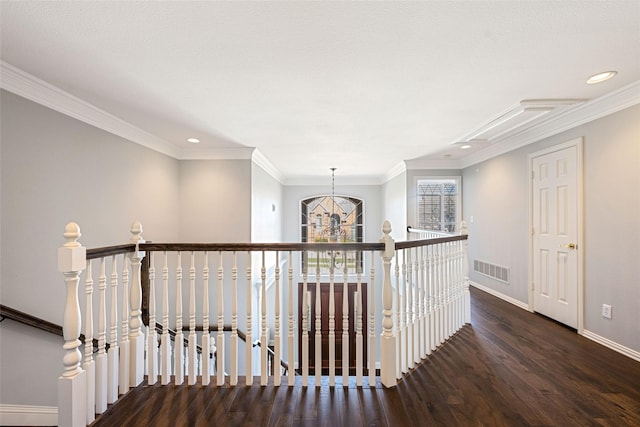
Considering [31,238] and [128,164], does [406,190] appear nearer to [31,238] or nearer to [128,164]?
[128,164]

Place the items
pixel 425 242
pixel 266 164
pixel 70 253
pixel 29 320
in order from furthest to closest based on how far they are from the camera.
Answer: pixel 266 164 → pixel 425 242 → pixel 29 320 → pixel 70 253

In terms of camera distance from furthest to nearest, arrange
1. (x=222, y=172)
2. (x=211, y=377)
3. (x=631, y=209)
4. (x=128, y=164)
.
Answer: (x=222, y=172) < (x=128, y=164) < (x=631, y=209) < (x=211, y=377)

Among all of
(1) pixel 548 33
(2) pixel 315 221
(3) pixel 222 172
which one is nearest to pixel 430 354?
(1) pixel 548 33

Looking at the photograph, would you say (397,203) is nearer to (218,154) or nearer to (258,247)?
(218,154)

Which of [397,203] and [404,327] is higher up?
[397,203]

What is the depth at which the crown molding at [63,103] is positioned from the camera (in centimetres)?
210

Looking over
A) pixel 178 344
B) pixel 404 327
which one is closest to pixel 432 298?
pixel 404 327

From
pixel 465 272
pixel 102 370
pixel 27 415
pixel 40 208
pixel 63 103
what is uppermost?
pixel 63 103

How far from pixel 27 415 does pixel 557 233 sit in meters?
5.34

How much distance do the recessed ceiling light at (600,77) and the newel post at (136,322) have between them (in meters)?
3.60

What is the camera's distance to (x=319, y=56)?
A: 191 centimetres

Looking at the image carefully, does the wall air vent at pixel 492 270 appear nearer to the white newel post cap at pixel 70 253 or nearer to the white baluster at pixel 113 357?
the white baluster at pixel 113 357

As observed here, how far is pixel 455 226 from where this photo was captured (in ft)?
18.9

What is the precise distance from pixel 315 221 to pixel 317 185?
99cm
